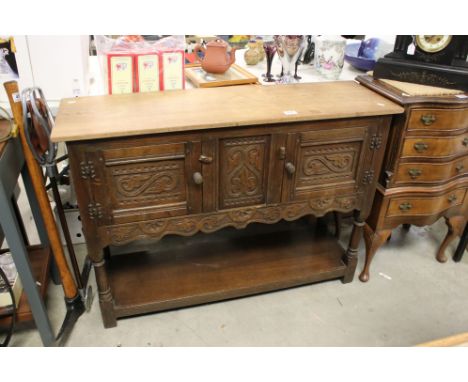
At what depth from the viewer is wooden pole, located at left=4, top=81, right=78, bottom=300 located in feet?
4.27

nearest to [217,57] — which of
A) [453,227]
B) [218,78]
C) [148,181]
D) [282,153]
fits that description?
[218,78]

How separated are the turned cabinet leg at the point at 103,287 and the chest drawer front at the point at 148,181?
156 mm

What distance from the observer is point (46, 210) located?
58.6 inches

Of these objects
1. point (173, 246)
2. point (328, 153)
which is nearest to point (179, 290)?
point (173, 246)

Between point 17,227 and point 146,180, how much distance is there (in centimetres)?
44

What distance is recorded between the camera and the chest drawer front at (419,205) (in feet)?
5.76

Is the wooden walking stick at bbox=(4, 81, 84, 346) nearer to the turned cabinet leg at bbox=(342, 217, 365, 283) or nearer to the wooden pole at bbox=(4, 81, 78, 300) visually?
the wooden pole at bbox=(4, 81, 78, 300)

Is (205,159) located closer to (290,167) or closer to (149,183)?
(149,183)

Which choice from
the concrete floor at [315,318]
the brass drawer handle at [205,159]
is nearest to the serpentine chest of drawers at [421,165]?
the concrete floor at [315,318]

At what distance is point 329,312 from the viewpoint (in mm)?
1805

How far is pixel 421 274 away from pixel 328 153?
3.16 ft

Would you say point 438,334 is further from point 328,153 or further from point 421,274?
point 328,153

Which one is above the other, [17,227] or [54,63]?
[54,63]

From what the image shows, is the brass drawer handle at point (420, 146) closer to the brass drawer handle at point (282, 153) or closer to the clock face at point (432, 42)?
the clock face at point (432, 42)
